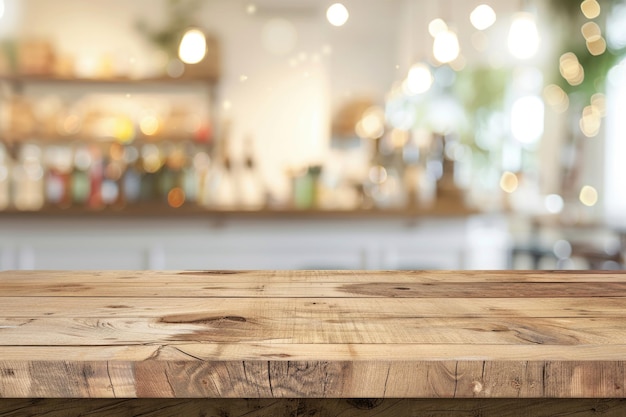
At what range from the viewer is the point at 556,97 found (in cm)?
757

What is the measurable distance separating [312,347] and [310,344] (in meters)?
0.01

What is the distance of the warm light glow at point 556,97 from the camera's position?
292 inches

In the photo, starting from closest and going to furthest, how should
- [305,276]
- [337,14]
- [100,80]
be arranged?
[305,276] < [100,80] < [337,14]

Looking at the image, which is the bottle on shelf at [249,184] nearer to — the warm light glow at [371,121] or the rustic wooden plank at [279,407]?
the warm light glow at [371,121]

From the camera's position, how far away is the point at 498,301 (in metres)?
1.10

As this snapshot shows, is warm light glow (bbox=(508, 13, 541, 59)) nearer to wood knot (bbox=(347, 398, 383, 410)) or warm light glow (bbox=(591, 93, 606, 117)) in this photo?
warm light glow (bbox=(591, 93, 606, 117))

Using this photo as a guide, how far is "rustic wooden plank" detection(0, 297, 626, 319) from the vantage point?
3.24ft

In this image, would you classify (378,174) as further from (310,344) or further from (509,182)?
(509,182)

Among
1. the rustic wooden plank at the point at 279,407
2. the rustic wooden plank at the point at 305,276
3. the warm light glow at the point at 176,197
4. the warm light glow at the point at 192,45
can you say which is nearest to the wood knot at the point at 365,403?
the rustic wooden plank at the point at 279,407

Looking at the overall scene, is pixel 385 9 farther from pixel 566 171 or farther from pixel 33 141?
pixel 566 171

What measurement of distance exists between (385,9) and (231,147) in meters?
1.52

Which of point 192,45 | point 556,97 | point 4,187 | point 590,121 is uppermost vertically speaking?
point 556,97

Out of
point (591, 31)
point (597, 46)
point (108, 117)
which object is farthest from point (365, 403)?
point (591, 31)

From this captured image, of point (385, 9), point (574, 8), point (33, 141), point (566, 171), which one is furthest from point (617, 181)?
point (33, 141)
